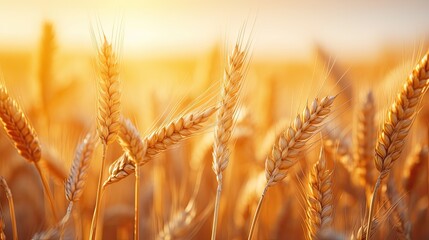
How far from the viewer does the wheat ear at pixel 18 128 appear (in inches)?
51.3

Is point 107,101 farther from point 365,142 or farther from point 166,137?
point 365,142

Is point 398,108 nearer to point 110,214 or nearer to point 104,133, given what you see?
point 104,133

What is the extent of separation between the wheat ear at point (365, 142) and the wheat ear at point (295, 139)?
0.42 metres

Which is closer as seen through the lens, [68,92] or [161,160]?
[161,160]

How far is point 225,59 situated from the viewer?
140 cm

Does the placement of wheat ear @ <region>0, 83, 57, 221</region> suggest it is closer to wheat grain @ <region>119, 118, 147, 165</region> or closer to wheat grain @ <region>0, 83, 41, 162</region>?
wheat grain @ <region>0, 83, 41, 162</region>

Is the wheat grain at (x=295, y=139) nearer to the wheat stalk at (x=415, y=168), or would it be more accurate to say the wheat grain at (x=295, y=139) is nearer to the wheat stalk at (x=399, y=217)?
the wheat stalk at (x=399, y=217)

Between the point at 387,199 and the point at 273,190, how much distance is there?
1.00 metres

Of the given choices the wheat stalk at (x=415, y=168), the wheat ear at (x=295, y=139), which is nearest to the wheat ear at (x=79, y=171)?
the wheat ear at (x=295, y=139)

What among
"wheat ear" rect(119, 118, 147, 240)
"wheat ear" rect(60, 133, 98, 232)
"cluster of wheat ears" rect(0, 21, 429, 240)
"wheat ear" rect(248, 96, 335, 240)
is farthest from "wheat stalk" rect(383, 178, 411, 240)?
"wheat ear" rect(60, 133, 98, 232)

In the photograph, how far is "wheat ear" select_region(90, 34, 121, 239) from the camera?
1.24m

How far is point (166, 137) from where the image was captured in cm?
133

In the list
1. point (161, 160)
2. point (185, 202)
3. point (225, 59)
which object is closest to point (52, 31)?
point (161, 160)

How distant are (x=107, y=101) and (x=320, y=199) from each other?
692mm
